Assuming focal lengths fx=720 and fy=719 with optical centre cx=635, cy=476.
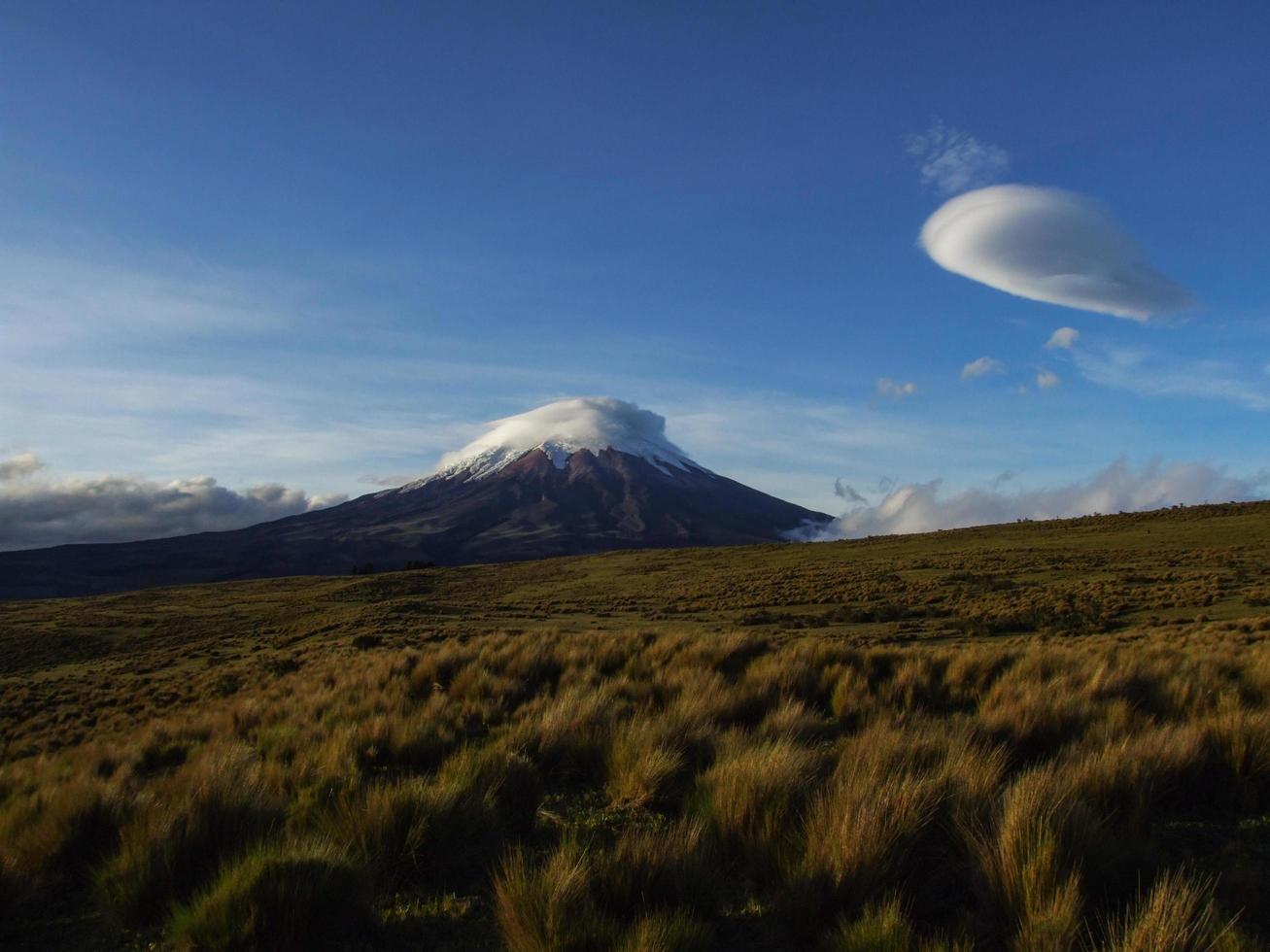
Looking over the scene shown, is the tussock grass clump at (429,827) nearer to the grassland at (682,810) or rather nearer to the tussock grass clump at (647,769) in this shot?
the grassland at (682,810)

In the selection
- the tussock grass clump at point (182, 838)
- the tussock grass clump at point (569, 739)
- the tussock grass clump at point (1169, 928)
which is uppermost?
the tussock grass clump at point (1169, 928)

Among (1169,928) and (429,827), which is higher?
(1169,928)

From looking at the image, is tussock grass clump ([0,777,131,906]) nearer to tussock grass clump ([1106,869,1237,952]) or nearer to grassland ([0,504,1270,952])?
grassland ([0,504,1270,952])

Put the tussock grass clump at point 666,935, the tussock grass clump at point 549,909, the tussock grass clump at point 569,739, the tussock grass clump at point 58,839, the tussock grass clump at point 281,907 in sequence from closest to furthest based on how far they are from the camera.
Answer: the tussock grass clump at point 666,935
the tussock grass clump at point 549,909
the tussock grass clump at point 281,907
the tussock grass clump at point 58,839
the tussock grass clump at point 569,739

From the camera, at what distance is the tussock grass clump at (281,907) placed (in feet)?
9.75

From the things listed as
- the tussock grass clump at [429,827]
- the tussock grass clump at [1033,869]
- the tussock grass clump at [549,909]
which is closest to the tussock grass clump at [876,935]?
the tussock grass clump at [1033,869]

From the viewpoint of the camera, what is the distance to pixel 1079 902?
281 cm

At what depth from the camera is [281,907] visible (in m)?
3.05

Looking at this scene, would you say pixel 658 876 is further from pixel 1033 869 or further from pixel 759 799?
pixel 1033 869

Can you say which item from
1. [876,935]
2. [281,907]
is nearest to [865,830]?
[876,935]

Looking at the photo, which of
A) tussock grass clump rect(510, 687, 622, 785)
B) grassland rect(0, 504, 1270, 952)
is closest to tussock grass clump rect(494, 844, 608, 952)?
grassland rect(0, 504, 1270, 952)

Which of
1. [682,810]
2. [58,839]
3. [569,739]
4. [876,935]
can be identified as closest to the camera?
[876,935]

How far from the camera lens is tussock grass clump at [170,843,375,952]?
2971 mm

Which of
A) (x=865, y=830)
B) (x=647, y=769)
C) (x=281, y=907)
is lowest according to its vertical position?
(x=647, y=769)
